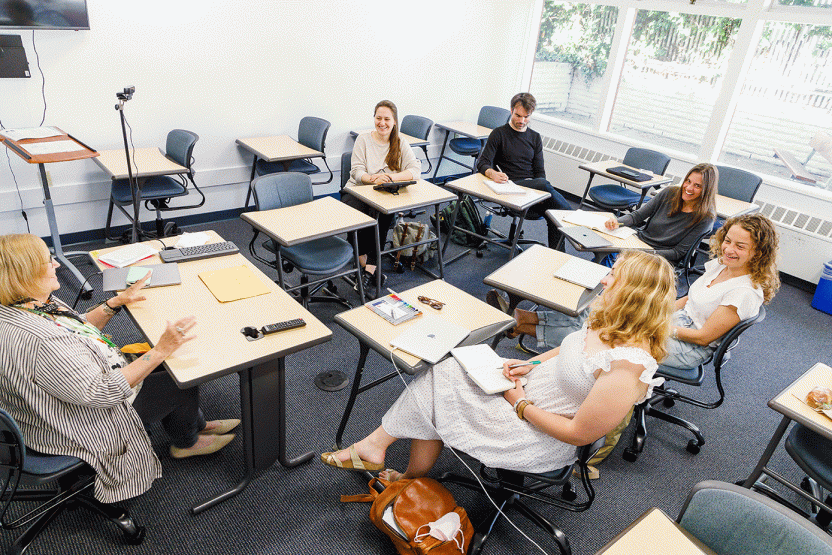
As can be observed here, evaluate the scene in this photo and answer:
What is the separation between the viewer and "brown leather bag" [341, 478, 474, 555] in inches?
75.5

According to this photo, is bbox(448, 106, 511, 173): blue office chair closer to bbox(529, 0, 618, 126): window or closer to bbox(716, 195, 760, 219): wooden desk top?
bbox(529, 0, 618, 126): window

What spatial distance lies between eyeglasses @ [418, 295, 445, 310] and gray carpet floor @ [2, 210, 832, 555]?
756 mm

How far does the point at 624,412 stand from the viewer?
1.70m

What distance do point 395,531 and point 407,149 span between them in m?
2.88

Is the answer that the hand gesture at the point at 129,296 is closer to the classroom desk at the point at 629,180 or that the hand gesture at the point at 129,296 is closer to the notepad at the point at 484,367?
the notepad at the point at 484,367

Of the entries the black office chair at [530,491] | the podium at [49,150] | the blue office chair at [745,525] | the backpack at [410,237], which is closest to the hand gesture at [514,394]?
the black office chair at [530,491]

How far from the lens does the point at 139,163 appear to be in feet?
12.9

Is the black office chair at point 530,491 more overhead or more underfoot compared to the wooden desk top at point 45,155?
more underfoot

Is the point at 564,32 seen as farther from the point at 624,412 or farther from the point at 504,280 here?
the point at 624,412

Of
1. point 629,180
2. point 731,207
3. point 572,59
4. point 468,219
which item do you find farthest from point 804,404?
point 572,59

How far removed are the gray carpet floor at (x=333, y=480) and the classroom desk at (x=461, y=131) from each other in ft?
9.77

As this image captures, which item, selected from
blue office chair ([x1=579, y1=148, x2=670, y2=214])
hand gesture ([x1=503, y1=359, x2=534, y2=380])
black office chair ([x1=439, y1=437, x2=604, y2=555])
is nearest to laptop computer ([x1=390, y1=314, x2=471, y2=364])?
hand gesture ([x1=503, y1=359, x2=534, y2=380])

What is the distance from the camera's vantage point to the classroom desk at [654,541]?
140cm

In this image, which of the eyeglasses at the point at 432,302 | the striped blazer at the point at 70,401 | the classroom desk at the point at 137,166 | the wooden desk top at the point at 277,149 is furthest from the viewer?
the wooden desk top at the point at 277,149
